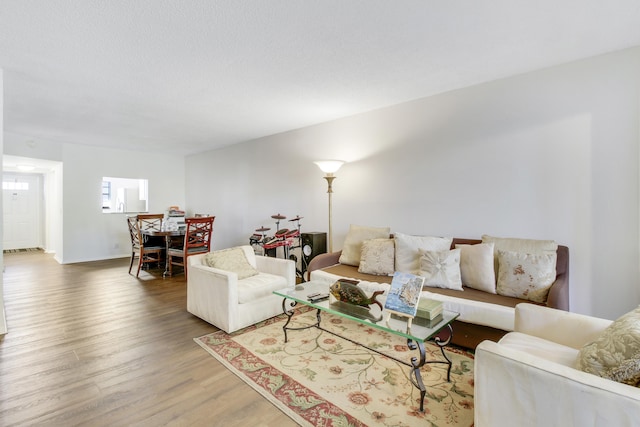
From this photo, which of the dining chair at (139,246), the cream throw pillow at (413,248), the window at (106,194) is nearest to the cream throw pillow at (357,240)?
the cream throw pillow at (413,248)

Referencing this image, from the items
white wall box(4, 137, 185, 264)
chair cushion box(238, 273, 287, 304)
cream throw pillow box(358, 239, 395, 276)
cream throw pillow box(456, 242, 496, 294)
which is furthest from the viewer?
white wall box(4, 137, 185, 264)

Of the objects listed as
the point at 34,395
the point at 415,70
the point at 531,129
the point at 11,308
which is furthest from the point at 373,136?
the point at 11,308

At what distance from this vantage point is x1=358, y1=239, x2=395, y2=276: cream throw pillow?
3.15 metres

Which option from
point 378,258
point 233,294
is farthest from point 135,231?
point 378,258

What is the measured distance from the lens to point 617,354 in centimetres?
111

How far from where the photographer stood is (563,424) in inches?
42.1

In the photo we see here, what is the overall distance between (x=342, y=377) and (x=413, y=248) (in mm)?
1546

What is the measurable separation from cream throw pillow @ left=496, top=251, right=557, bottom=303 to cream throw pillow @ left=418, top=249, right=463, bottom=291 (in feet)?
1.14

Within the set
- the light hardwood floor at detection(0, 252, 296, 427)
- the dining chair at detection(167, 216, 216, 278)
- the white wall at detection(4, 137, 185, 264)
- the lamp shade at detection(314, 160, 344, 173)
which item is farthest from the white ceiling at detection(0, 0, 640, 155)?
the light hardwood floor at detection(0, 252, 296, 427)

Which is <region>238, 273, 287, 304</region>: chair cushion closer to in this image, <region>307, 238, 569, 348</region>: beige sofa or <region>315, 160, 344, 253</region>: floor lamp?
<region>307, 238, 569, 348</region>: beige sofa

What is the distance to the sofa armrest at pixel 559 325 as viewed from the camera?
1.60 metres

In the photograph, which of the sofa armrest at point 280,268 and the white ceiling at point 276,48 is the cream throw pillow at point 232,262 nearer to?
the sofa armrest at point 280,268

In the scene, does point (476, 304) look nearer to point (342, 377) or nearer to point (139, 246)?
point (342, 377)

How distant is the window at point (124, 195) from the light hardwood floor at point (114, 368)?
3059mm
